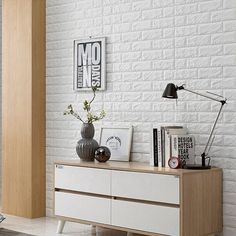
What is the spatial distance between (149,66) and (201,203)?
4.35 feet

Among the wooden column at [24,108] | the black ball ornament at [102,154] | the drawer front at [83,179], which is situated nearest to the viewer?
the drawer front at [83,179]

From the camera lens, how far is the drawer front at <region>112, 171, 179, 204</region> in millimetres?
4211

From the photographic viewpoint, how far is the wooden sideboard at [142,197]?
13.8 ft

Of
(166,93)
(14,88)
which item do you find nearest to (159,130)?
(166,93)

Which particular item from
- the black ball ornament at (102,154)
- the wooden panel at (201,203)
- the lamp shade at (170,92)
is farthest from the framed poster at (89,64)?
the wooden panel at (201,203)

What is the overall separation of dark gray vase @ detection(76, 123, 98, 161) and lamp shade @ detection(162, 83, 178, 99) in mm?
873

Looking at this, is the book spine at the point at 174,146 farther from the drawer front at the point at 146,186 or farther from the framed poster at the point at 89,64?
the framed poster at the point at 89,64

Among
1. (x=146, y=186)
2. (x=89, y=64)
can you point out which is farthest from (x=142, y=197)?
(x=89, y=64)

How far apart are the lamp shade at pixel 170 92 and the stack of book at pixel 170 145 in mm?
249

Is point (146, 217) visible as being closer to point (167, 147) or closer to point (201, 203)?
point (201, 203)

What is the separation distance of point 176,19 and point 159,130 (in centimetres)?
95

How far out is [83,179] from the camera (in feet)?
15.8

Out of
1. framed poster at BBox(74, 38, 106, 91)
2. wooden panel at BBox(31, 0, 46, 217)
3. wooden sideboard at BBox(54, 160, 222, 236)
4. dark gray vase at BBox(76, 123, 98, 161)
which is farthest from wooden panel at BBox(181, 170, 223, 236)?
wooden panel at BBox(31, 0, 46, 217)

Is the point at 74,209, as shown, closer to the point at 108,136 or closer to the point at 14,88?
the point at 108,136
